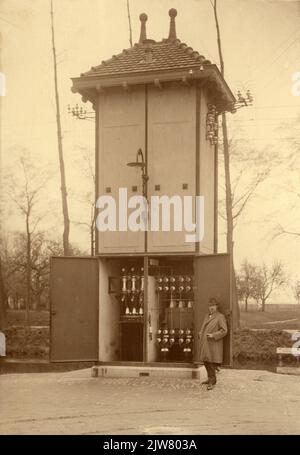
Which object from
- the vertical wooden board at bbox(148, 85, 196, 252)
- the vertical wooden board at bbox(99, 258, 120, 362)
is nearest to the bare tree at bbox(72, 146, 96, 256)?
the vertical wooden board at bbox(99, 258, 120, 362)

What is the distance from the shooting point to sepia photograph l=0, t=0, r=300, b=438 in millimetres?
10156

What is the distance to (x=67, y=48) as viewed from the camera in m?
13.1

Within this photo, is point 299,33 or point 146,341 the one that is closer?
point 299,33

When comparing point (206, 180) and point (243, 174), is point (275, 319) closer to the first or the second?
point (243, 174)

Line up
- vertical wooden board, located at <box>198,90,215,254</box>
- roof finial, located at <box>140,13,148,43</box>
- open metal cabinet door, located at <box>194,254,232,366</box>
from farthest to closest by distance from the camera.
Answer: vertical wooden board, located at <box>198,90,215,254</box>, open metal cabinet door, located at <box>194,254,232,366</box>, roof finial, located at <box>140,13,148,43</box>

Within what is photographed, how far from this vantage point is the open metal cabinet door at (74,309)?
13.6 metres

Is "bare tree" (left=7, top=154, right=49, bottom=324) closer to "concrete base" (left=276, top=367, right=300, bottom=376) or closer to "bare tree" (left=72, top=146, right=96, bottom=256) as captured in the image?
"bare tree" (left=72, top=146, right=96, bottom=256)

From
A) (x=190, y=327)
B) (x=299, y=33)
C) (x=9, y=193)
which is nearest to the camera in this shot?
(x=299, y=33)

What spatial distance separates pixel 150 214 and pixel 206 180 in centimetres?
131

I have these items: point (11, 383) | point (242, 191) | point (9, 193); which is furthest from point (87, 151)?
point (11, 383)
